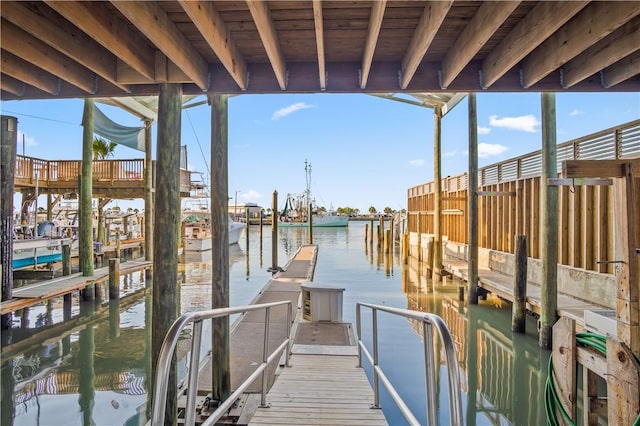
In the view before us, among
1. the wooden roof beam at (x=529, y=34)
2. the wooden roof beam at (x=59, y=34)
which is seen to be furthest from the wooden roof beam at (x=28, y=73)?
the wooden roof beam at (x=529, y=34)

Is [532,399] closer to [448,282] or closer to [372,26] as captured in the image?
[372,26]

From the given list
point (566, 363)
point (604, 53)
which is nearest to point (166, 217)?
point (566, 363)

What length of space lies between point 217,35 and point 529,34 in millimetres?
2318

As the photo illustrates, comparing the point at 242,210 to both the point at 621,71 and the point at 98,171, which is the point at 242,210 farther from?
the point at 621,71

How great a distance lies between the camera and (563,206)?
26.0 feet

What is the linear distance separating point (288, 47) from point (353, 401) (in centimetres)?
318

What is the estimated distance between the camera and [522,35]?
2.86 m

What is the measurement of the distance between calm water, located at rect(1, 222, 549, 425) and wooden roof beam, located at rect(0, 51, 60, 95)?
3589mm

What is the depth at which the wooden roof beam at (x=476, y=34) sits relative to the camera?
2426mm

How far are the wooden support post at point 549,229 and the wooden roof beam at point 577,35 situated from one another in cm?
286

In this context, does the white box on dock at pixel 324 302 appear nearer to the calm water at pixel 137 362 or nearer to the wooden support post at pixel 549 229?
the calm water at pixel 137 362

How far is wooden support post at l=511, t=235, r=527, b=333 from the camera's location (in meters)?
6.66

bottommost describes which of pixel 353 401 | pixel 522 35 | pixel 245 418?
pixel 245 418

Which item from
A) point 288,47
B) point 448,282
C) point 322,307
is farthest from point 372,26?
point 448,282
